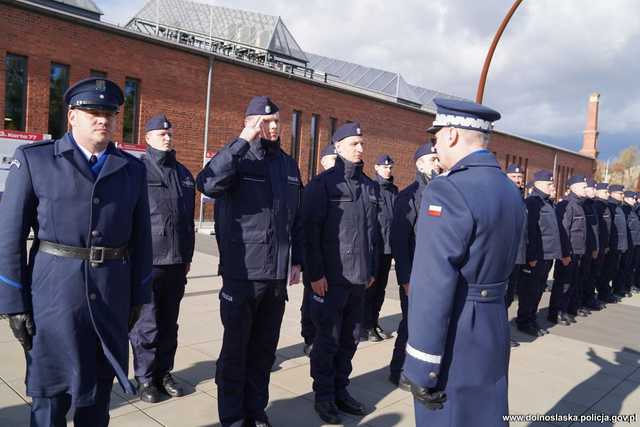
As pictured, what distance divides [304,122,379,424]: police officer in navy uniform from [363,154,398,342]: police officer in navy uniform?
203cm

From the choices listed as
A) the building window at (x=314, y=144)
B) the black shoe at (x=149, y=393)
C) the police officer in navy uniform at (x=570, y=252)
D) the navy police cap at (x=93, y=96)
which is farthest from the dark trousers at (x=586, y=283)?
the building window at (x=314, y=144)

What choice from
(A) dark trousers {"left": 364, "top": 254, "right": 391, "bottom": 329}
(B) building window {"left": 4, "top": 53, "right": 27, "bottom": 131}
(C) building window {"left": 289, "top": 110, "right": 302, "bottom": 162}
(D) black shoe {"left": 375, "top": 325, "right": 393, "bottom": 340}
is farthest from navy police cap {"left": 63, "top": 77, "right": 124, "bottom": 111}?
(C) building window {"left": 289, "top": 110, "right": 302, "bottom": 162}

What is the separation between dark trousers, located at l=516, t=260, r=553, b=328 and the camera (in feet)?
24.1

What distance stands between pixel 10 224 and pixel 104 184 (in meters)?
0.47

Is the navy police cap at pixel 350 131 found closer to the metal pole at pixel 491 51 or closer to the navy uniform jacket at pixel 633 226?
the metal pole at pixel 491 51

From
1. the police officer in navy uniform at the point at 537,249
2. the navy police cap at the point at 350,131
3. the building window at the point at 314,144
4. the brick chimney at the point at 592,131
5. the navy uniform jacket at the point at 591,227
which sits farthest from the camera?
the brick chimney at the point at 592,131

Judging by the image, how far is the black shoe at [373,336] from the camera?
6344 millimetres

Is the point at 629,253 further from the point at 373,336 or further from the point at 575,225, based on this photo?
the point at 373,336

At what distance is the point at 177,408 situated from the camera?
4.00 metres

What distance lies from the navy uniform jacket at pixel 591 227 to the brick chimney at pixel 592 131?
48.5 metres

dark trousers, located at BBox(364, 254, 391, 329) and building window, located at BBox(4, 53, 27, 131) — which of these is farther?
building window, located at BBox(4, 53, 27, 131)

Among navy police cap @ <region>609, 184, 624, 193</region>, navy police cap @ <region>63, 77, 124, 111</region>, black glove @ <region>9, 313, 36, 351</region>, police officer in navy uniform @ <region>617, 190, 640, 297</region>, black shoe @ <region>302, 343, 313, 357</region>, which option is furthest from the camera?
navy police cap @ <region>609, 184, 624, 193</region>

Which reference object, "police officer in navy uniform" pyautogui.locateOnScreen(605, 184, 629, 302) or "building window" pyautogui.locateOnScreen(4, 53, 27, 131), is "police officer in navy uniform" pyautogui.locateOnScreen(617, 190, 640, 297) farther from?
"building window" pyautogui.locateOnScreen(4, 53, 27, 131)

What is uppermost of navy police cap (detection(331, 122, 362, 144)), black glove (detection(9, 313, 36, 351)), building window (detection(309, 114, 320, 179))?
building window (detection(309, 114, 320, 179))
